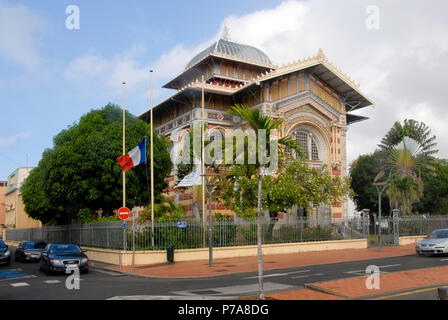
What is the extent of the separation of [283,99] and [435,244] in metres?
19.5

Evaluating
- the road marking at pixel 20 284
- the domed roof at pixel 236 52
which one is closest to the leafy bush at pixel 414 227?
the domed roof at pixel 236 52

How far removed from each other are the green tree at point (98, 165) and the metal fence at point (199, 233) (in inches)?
104

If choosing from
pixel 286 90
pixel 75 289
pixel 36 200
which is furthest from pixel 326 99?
pixel 75 289

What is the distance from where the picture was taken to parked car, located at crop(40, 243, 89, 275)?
1944 cm

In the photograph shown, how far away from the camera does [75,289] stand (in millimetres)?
14789

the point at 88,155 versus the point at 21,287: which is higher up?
the point at 88,155

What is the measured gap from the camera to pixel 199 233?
83.6ft

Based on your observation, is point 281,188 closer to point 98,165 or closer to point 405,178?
point 98,165

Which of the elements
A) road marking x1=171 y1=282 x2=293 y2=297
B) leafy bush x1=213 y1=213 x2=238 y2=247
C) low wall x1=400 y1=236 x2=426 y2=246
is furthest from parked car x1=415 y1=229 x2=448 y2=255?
road marking x1=171 y1=282 x2=293 y2=297

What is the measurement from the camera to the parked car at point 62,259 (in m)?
19.4

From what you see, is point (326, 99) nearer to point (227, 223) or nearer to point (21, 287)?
point (227, 223)

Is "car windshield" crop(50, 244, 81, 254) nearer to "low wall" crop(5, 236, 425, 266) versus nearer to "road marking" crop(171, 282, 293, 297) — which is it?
"low wall" crop(5, 236, 425, 266)

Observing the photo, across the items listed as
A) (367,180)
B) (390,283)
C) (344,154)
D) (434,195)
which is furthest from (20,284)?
(434,195)
